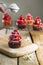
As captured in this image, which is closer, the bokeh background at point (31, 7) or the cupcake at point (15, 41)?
the cupcake at point (15, 41)

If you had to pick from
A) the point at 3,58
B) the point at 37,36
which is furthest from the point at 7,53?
the point at 37,36

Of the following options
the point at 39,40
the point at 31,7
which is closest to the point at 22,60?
the point at 39,40

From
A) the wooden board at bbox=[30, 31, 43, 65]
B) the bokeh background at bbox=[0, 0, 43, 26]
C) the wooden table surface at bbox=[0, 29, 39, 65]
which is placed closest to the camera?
the wooden table surface at bbox=[0, 29, 39, 65]

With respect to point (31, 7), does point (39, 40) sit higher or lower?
lower

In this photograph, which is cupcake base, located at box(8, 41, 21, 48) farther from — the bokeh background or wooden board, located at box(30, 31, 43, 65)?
the bokeh background

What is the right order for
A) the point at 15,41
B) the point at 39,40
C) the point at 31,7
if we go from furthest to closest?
the point at 31,7, the point at 39,40, the point at 15,41

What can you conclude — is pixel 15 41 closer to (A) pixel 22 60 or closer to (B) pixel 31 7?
(A) pixel 22 60

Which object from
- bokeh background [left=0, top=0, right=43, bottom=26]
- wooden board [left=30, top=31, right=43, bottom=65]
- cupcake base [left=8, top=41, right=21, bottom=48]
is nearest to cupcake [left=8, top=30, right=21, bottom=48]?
cupcake base [left=8, top=41, right=21, bottom=48]

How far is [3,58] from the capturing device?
959mm

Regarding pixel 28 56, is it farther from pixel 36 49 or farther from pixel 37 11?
pixel 37 11

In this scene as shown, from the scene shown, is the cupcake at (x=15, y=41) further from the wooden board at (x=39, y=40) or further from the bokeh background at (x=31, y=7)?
the bokeh background at (x=31, y=7)

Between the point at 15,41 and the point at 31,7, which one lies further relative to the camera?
the point at 31,7

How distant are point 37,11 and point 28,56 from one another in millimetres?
1865

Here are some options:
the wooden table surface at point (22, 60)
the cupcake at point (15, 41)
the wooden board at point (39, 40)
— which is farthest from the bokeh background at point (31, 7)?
the wooden table surface at point (22, 60)
